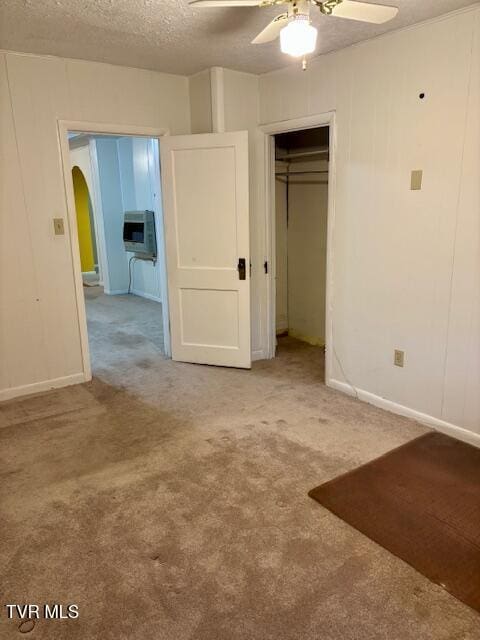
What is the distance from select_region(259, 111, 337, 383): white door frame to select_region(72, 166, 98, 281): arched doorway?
6.32 meters

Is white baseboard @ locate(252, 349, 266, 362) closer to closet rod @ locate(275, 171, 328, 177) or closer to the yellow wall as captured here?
closet rod @ locate(275, 171, 328, 177)

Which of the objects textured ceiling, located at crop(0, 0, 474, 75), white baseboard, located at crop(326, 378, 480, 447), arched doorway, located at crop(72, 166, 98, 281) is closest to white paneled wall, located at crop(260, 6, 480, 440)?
white baseboard, located at crop(326, 378, 480, 447)

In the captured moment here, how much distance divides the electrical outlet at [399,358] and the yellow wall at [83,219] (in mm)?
8173

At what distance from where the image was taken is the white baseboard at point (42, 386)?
3.59 metres

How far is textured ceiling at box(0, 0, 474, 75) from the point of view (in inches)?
98.8

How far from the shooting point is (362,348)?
347 cm

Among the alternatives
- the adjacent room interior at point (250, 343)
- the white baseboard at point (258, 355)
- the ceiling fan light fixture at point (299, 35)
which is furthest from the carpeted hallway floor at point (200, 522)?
the ceiling fan light fixture at point (299, 35)

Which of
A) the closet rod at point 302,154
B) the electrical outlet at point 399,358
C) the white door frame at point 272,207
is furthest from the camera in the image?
the closet rod at point 302,154

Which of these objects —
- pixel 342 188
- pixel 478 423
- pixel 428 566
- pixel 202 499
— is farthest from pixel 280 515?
pixel 342 188

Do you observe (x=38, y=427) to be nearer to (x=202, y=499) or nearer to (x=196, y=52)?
(x=202, y=499)

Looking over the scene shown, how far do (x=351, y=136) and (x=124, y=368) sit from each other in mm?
2742

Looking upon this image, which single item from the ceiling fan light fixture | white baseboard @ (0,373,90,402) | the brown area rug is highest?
the ceiling fan light fixture

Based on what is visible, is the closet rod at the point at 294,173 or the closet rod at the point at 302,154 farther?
the closet rod at the point at 294,173

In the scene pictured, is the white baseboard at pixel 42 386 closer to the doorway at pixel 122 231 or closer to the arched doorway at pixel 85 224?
the doorway at pixel 122 231
